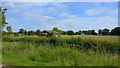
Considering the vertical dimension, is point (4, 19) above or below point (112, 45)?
Answer: above

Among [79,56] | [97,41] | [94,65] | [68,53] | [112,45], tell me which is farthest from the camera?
[97,41]

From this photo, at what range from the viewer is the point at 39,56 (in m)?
11.9

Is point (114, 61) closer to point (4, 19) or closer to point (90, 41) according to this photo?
point (90, 41)

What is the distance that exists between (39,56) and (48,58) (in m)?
1.06

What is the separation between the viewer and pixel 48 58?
11.1 m

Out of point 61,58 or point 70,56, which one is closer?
point 61,58

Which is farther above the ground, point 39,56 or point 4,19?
point 4,19

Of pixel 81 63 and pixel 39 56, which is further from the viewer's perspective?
pixel 39 56

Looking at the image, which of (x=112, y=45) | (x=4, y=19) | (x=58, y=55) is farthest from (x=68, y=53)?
(x=4, y=19)

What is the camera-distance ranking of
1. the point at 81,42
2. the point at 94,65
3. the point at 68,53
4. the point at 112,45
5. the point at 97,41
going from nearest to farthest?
the point at 94,65, the point at 68,53, the point at 112,45, the point at 97,41, the point at 81,42

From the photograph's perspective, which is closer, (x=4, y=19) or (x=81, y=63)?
(x=81, y=63)

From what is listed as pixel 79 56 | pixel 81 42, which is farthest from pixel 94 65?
pixel 81 42

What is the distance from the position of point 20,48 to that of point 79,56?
6590 mm

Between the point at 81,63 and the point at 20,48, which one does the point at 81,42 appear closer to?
the point at 20,48
